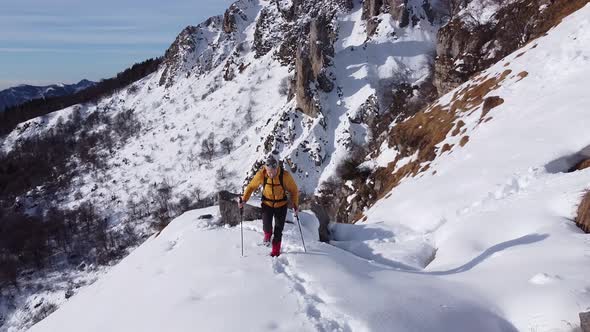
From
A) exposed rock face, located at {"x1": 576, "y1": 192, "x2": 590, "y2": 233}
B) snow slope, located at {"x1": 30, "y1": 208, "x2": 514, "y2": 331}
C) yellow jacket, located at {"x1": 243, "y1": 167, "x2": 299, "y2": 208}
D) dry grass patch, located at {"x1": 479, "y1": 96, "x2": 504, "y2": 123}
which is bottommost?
snow slope, located at {"x1": 30, "y1": 208, "x2": 514, "y2": 331}

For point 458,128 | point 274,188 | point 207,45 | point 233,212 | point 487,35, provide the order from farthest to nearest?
point 207,45, point 487,35, point 458,128, point 233,212, point 274,188

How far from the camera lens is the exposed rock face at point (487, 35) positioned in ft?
116

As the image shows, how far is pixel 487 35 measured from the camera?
4925cm

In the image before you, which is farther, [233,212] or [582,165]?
[233,212]

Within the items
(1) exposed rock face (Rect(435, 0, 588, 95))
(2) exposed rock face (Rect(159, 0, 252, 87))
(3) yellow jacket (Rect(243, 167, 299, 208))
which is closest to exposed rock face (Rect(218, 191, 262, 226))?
(3) yellow jacket (Rect(243, 167, 299, 208))

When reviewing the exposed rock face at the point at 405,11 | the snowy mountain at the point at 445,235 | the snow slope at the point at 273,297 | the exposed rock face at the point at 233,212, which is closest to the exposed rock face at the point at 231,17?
the exposed rock face at the point at 405,11

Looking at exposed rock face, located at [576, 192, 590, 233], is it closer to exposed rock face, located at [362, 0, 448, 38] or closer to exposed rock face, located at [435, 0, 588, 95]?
exposed rock face, located at [435, 0, 588, 95]

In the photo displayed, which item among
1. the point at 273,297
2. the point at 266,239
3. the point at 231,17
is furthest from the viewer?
the point at 231,17

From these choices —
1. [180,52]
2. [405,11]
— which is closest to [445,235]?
[405,11]

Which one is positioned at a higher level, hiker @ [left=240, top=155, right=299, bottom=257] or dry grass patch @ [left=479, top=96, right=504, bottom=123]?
dry grass patch @ [left=479, top=96, right=504, bottom=123]

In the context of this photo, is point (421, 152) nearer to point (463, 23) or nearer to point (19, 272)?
point (463, 23)

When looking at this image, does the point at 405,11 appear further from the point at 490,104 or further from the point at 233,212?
the point at 233,212

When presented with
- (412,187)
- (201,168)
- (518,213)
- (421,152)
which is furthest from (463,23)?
(201,168)

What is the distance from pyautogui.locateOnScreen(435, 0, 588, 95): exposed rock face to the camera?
116 feet
